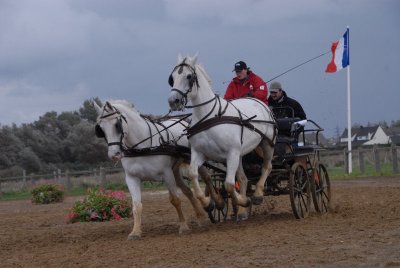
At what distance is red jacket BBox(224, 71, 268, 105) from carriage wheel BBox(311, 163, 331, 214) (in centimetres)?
165

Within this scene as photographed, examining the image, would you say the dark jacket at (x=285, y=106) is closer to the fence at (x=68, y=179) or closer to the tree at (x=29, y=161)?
the fence at (x=68, y=179)

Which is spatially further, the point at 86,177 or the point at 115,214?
the point at 86,177

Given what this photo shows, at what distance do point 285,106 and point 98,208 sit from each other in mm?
4712

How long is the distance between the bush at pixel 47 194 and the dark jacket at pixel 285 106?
44.4 ft

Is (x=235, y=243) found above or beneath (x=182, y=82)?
beneath

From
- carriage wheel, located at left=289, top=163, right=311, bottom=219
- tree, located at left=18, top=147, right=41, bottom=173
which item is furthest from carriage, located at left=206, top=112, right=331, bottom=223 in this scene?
tree, located at left=18, top=147, right=41, bottom=173

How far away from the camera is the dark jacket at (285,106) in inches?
456

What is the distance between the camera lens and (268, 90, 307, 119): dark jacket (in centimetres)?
1159

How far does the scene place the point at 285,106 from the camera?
11.6 m

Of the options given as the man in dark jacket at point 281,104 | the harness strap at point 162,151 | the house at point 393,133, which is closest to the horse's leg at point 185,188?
the harness strap at point 162,151

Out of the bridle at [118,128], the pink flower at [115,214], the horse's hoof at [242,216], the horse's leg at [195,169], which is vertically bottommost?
the pink flower at [115,214]

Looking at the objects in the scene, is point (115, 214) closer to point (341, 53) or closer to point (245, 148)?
point (245, 148)

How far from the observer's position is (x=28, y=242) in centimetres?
1059

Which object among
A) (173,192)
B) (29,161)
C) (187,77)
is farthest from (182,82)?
(29,161)
